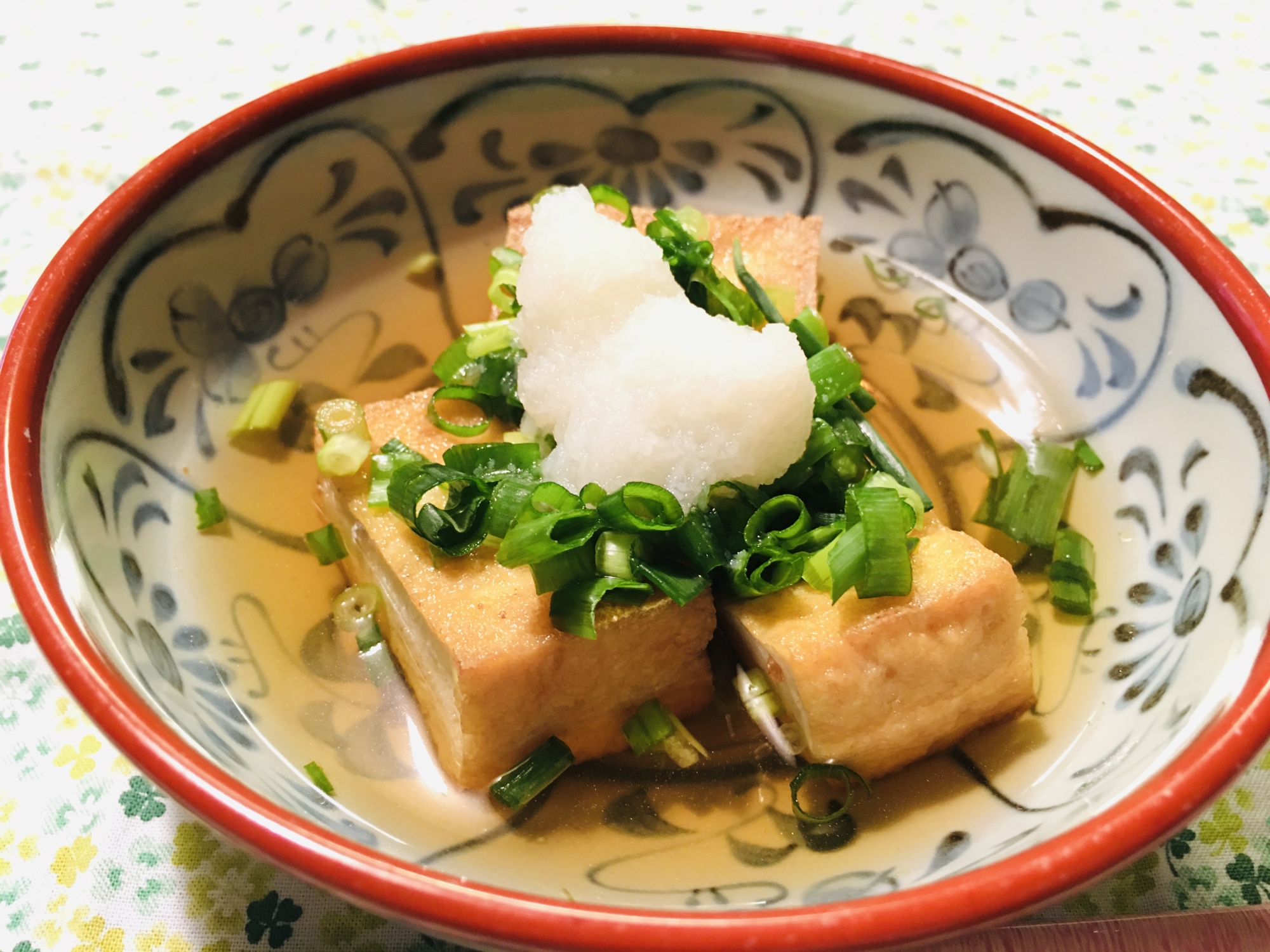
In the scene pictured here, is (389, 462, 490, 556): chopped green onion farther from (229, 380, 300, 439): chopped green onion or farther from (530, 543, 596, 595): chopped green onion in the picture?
(229, 380, 300, 439): chopped green onion

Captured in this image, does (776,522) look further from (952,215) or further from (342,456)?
(952,215)

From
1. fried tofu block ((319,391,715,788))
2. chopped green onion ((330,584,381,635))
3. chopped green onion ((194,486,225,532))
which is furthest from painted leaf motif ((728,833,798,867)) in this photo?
chopped green onion ((194,486,225,532))

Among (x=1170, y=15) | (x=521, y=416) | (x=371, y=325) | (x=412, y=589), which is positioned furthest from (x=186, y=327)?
(x=1170, y=15)

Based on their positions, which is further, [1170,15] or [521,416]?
[1170,15]

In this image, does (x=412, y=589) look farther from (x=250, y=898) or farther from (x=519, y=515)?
(x=250, y=898)

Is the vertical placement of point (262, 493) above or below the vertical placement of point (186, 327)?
below

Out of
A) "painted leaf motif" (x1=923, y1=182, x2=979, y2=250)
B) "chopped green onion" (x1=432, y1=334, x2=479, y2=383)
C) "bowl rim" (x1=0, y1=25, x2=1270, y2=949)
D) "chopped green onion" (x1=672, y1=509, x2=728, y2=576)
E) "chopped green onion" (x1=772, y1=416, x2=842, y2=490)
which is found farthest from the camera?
"painted leaf motif" (x1=923, y1=182, x2=979, y2=250)
